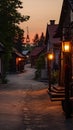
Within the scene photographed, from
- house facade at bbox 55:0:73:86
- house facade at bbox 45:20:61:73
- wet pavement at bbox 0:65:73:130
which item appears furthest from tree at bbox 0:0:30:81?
wet pavement at bbox 0:65:73:130

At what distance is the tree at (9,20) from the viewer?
4484cm

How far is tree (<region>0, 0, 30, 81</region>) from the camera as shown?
44.8 m

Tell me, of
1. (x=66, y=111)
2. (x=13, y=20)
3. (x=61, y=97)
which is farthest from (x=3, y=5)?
(x=66, y=111)

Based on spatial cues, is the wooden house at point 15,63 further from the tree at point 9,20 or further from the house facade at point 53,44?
the tree at point 9,20

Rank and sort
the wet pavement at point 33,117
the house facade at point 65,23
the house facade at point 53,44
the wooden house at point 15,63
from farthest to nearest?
the wooden house at point 15,63, the house facade at point 53,44, the house facade at point 65,23, the wet pavement at point 33,117

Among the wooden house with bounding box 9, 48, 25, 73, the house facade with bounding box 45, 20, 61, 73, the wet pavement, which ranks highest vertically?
the house facade with bounding box 45, 20, 61, 73

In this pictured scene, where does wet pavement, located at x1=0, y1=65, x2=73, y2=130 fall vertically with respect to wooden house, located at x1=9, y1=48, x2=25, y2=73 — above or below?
above

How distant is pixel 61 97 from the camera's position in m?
21.3

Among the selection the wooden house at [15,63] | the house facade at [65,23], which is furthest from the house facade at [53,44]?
the wooden house at [15,63]

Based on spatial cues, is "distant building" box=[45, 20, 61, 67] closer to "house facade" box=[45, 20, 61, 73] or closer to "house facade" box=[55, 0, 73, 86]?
"house facade" box=[45, 20, 61, 73]

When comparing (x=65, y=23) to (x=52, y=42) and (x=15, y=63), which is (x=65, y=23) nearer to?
(x=52, y=42)

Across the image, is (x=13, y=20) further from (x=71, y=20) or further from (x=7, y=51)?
(x=71, y=20)

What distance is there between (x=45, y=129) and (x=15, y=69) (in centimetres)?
6326

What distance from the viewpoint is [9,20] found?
45.6 m
